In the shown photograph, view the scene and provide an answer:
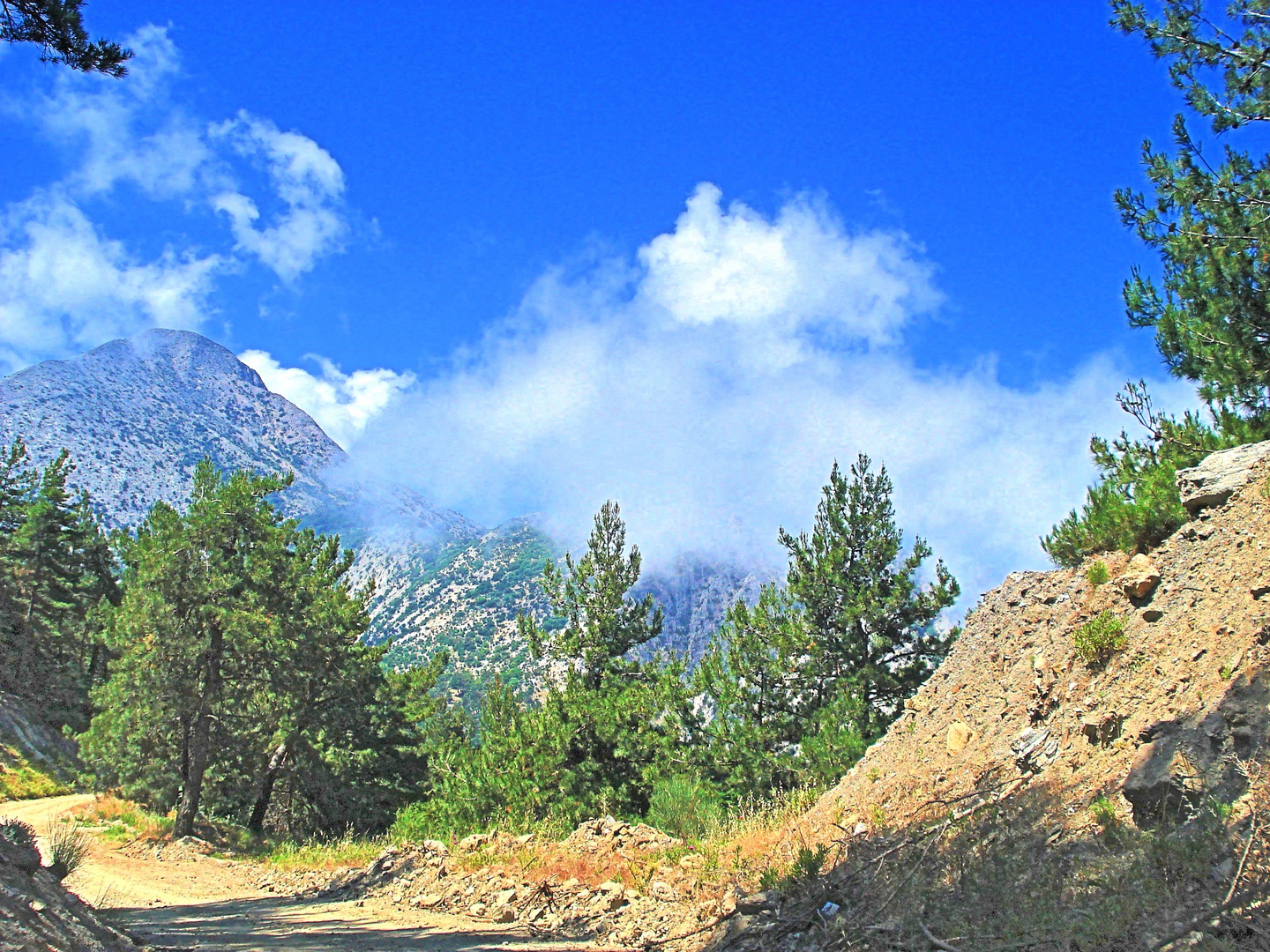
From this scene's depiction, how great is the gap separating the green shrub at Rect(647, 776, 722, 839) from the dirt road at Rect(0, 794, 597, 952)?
14.5 ft

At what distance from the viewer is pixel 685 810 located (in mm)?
15914

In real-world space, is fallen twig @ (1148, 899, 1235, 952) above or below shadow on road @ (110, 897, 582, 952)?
above

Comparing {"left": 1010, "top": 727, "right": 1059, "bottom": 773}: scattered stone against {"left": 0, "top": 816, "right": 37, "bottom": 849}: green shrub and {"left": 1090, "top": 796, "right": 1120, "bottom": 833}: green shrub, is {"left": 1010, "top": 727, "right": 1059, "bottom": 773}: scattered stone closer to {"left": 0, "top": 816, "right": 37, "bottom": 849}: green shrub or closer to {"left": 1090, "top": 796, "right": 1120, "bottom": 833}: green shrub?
{"left": 1090, "top": 796, "right": 1120, "bottom": 833}: green shrub

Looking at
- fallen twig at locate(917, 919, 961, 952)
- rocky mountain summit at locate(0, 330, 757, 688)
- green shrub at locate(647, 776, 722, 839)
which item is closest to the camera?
fallen twig at locate(917, 919, 961, 952)

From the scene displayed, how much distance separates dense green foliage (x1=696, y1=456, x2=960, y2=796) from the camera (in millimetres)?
21109

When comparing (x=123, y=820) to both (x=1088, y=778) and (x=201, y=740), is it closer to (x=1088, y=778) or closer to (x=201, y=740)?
(x=201, y=740)

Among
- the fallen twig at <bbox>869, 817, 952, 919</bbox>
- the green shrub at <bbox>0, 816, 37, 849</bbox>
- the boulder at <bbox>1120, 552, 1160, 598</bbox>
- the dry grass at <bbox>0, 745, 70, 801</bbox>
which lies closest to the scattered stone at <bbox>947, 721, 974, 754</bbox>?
the fallen twig at <bbox>869, 817, 952, 919</bbox>

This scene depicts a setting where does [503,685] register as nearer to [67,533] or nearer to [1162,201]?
[1162,201]

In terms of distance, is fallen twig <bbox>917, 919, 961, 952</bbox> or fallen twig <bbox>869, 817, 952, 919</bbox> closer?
fallen twig <bbox>917, 919, 961, 952</bbox>

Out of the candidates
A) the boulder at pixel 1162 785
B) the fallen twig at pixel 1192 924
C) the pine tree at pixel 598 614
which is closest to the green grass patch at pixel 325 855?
the pine tree at pixel 598 614

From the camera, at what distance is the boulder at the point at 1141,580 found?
1014cm

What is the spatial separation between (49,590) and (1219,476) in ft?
170

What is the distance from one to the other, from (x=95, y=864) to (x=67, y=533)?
31.7 metres

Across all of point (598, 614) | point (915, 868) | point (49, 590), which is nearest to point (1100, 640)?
point (915, 868)
